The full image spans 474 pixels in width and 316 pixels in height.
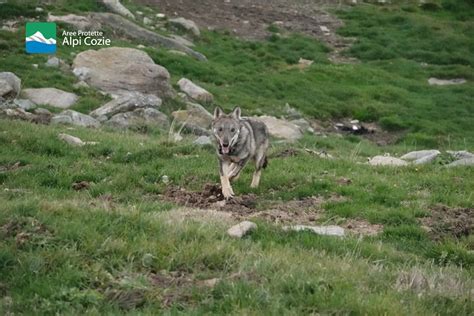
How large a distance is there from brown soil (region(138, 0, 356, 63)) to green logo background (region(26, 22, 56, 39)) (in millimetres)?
10173

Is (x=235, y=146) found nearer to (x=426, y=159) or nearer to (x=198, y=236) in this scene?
(x=198, y=236)

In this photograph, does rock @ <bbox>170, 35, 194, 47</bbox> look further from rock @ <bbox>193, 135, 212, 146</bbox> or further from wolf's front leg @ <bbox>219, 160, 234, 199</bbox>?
wolf's front leg @ <bbox>219, 160, 234, 199</bbox>

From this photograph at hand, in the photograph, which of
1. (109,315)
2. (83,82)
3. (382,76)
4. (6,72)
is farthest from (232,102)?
(109,315)

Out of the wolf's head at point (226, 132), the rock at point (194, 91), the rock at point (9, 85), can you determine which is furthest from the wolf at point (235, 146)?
the rock at point (194, 91)

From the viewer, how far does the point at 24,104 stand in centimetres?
2031

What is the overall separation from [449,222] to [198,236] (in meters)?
5.54

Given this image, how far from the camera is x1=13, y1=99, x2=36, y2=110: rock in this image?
65.9ft

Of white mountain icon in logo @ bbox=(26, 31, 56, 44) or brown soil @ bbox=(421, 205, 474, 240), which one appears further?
white mountain icon in logo @ bbox=(26, 31, 56, 44)

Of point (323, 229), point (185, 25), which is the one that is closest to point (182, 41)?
point (185, 25)

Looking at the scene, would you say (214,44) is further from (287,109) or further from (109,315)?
(109,315)

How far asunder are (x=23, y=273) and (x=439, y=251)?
619 cm

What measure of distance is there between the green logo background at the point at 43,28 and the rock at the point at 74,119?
287 inches

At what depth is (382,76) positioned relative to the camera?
3378 centimetres

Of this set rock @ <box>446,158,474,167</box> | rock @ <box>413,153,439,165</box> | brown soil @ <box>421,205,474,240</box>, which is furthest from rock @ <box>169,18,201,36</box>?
brown soil @ <box>421,205,474,240</box>
